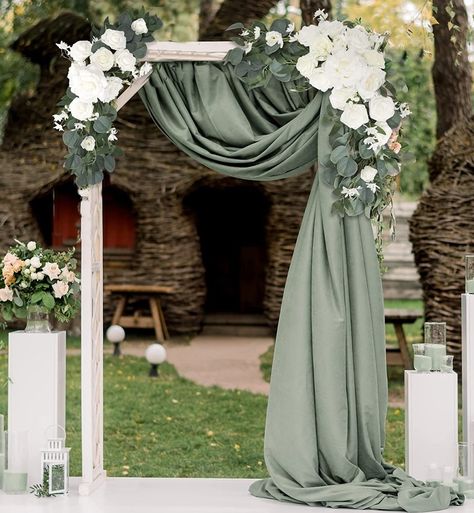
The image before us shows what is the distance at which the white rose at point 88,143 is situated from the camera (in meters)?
4.24

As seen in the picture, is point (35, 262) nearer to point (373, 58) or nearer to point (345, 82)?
point (345, 82)

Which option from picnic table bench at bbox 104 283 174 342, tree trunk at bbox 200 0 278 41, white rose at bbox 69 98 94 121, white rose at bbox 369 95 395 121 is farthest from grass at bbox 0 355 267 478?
tree trunk at bbox 200 0 278 41

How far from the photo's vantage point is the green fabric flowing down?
164 inches

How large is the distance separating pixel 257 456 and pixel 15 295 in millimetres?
3185

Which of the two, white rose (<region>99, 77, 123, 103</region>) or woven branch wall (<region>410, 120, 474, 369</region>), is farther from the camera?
woven branch wall (<region>410, 120, 474, 369</region>)

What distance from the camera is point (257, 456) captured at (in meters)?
7.18

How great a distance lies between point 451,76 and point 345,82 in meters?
5.84

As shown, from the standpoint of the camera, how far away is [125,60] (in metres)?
4.23

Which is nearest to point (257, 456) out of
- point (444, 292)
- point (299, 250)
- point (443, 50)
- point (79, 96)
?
point (444, 292)

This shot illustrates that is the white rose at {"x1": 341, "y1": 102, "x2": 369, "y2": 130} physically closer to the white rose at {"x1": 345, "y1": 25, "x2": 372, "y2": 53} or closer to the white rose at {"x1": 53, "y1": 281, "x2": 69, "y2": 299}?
the white rose at {"x1": 345, "y1": 25, "x2": 372, "y2": 53}

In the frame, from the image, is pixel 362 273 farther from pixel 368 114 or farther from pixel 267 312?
pixel 267 312

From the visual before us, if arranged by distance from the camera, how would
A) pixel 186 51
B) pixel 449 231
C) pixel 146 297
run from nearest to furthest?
pixel 186 51, pixel 449 231, pixel 146 297

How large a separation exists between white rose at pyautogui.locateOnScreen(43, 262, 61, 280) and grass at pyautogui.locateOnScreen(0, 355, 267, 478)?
2.57 metres

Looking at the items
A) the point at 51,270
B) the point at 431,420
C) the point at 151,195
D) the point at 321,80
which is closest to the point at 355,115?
the point at 321,80
